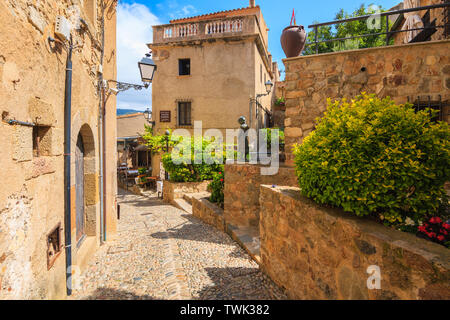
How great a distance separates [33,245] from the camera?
2279 mm

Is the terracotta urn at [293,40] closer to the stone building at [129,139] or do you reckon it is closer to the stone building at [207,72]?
the stone building at [207,72]

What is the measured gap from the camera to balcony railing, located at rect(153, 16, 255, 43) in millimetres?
12906

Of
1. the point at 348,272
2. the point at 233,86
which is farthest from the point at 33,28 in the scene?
the point at 233,86

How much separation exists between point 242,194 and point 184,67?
1084 centimetres

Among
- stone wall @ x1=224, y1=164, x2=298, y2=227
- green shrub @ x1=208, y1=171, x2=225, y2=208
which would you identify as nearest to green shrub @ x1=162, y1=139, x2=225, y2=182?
green shrub @ x1=208, y1=171, x2=225, y2=208

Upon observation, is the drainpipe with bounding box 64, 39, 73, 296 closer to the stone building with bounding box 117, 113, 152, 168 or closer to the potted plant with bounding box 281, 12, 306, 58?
Result: the potted plant with bounding box 281, 12, 306, 58

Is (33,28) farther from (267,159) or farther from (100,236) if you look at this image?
(267,159)

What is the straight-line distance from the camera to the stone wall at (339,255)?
4.82ft

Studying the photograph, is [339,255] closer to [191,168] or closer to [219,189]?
[219,189]

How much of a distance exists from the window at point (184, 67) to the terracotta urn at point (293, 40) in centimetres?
1019

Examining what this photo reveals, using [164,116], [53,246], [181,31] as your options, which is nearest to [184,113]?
[164,116]

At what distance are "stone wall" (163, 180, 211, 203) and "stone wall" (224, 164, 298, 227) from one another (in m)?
4.72

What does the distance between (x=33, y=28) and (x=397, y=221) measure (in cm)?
367
